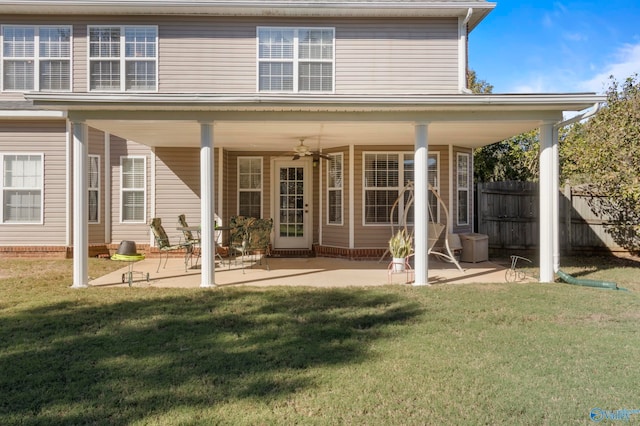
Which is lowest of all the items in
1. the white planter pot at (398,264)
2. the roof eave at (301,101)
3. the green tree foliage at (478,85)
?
the white planter pot at (398,264)

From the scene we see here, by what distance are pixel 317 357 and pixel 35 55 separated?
10527 millimetres

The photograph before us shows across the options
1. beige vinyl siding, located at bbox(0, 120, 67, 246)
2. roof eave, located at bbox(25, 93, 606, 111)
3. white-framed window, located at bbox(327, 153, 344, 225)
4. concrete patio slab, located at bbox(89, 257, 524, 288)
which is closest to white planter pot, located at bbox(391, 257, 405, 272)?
concrete patio slab, located at bbox(89, 257, 524, 288)

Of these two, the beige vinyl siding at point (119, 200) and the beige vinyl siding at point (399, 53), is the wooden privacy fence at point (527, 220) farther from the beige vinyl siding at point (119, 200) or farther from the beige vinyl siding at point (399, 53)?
the beige vinyl siding at point (119, 200)

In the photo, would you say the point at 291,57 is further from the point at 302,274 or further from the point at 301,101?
the point at 302,274

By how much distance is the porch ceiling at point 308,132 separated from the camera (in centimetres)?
742

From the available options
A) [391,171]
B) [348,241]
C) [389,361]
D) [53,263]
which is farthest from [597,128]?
[53,263]

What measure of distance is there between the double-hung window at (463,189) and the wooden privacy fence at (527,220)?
62.2 inches

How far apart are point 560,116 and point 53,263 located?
404 inches

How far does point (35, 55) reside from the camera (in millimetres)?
10539

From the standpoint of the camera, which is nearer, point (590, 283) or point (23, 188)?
point (590, 283)

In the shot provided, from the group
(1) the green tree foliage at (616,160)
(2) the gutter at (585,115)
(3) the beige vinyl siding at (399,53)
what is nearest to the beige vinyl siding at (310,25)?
(3) the beige vinyl siding at (399,53)

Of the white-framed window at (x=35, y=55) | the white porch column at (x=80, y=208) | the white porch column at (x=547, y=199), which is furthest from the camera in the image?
the white-framed window at (x=35, y=55)

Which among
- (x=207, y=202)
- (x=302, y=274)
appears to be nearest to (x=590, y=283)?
(x=302, y=274)

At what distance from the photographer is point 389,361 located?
3.98m
